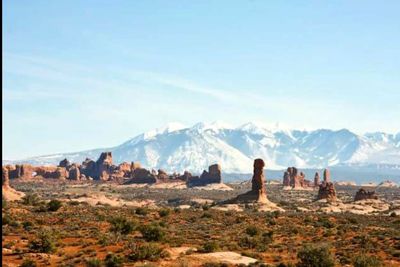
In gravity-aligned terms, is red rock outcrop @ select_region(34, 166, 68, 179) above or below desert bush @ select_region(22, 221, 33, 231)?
above

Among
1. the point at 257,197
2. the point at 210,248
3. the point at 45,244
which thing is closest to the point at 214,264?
the point at 210,248

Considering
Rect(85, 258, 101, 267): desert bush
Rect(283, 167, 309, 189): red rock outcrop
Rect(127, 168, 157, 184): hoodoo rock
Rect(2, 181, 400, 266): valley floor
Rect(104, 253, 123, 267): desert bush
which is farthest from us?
Rect(127, 168, 157, 184): hoodoo rock

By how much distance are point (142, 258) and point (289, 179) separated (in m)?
170

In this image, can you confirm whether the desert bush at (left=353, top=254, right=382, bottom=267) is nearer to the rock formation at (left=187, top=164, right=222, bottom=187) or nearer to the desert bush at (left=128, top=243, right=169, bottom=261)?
the desert bush at (left=128, top=243, right=169, bottom=261)

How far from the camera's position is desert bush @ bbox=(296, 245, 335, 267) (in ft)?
95.9

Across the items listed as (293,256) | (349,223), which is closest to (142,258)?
(293,256)

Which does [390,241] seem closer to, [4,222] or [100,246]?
[100,246]

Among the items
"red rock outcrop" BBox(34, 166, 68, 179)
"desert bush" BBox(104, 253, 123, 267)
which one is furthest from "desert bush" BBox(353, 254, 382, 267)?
"red rock outcrop" BBox(34, 166, 68, 179)

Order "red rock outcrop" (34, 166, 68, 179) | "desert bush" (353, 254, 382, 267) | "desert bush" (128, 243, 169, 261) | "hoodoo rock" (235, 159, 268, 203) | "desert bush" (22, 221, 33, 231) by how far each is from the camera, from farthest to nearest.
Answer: "red rock outcrop" (34, 166, 68, 179) → "hoodoo rock" (235, 159, 268, 203) → "desert bush" (22, 221, 33, 231) → "desert bush" (128, 243, 169, 261) → "desert bush" (353, 254, 382, 267)

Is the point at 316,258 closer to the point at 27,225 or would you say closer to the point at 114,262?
the point at 114,262

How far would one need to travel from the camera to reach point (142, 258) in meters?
30.7

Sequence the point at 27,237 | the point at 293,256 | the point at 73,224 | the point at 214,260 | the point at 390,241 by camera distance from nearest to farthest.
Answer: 1. the point at 214,260
2. the point at 293,256
3. the point at 27,237
4. the point at 390,241
5. the point at 73,224

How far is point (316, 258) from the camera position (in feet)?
96.4

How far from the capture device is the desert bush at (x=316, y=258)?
29219mm
